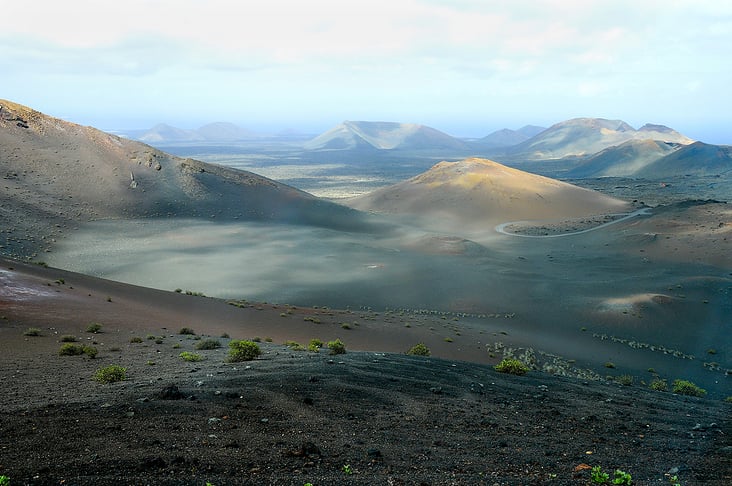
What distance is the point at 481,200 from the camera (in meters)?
102

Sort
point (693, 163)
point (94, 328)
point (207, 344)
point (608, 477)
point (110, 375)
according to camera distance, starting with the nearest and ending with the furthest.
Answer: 1. point (608, 477)
2. point (110, 375)
3. point (207, 344)
4. point (94, 328)
5. point (693, 163)

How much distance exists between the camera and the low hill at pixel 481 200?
95.8 m

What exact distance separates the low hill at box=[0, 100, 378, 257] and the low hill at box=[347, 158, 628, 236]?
19890 mm

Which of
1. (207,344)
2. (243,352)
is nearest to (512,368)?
(243,352)

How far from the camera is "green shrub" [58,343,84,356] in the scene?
15078mm

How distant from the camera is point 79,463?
694cm

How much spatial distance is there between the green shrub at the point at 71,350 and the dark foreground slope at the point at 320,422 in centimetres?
23

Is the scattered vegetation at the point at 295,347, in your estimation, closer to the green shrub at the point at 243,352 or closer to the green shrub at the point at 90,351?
the green shrub at the point at 243,352

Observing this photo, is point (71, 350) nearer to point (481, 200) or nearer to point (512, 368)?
point (512, 368)

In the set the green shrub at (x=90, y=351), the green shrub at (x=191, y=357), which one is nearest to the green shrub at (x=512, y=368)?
the green shrub at (x=191, y=357)

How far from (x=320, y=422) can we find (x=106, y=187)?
7751cm

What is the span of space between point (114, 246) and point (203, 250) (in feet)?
34.4

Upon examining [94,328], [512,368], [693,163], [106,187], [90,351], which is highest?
[693,163]

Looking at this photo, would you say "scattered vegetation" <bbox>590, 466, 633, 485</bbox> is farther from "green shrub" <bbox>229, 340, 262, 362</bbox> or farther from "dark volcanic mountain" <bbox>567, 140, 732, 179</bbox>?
"dark volcanic mountain" <bbox>567, 140, 732, 179</bbox>
